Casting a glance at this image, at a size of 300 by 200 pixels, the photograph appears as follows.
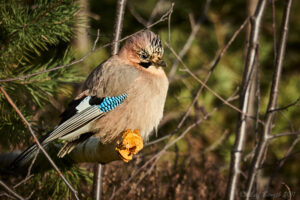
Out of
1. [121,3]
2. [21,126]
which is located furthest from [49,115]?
[121,3]

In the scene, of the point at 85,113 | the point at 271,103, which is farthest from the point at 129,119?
the point at 271,103

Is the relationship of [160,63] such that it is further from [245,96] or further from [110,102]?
[245,96]

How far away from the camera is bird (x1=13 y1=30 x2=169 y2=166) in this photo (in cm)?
272

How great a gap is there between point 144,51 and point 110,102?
0.40m

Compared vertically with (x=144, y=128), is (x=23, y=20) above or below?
above

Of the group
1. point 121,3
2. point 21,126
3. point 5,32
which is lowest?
point 21,126

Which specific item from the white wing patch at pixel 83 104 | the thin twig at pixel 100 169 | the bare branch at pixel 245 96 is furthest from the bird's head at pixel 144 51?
the bare branch at pixel 245 96

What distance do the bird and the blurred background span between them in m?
0.15

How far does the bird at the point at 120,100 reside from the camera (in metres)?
2.72

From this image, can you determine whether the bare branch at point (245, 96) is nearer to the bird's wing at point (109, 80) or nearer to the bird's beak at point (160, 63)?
the bird's beak at point (160, 63)

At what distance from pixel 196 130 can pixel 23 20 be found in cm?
249

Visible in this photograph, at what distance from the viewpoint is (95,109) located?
2752 millimetres

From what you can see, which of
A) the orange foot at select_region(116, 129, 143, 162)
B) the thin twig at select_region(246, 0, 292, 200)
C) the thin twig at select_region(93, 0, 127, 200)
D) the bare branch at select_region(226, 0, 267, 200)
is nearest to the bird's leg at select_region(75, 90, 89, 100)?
the thin twig at select_region(93, 0, 127, 200)

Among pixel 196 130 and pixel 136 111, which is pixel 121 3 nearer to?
pixel 136 111
